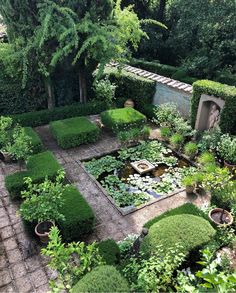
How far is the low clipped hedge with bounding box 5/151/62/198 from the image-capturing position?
769 centimetres

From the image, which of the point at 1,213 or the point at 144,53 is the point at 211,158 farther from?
the point at 144,53

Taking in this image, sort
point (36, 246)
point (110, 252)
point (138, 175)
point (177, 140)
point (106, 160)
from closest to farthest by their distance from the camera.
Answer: point (110, 252), point (36, 246), point (138, 175), point (106, 160), point (177, 140)

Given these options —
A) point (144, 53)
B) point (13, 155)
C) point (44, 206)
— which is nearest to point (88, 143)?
point (13, 155)

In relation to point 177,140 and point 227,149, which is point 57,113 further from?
point 227,149

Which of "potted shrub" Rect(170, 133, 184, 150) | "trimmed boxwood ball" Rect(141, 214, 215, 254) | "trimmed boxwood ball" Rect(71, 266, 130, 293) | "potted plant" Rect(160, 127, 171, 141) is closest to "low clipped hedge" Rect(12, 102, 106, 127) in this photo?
"potted plant" Rect(160, 127, 171, 141)

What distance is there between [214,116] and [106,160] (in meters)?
4.59

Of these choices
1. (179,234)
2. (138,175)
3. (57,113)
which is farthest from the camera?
(57,113)

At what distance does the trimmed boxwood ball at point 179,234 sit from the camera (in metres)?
5.32

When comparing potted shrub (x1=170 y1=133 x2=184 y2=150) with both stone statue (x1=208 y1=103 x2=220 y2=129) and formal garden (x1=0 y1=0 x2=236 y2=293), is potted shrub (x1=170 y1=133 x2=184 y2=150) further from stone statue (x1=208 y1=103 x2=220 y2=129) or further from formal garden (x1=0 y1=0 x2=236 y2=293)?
stone statue (x1=208 y1=103 x2=220 y2=129)

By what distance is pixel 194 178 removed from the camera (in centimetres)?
823

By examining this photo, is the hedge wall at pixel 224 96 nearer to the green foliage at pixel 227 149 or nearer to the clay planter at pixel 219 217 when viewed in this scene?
the green foliage at pixel 227 149

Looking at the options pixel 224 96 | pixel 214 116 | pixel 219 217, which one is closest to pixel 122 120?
pixel 214 116

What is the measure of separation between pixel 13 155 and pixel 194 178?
233 inches

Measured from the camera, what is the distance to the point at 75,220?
6426 mm
